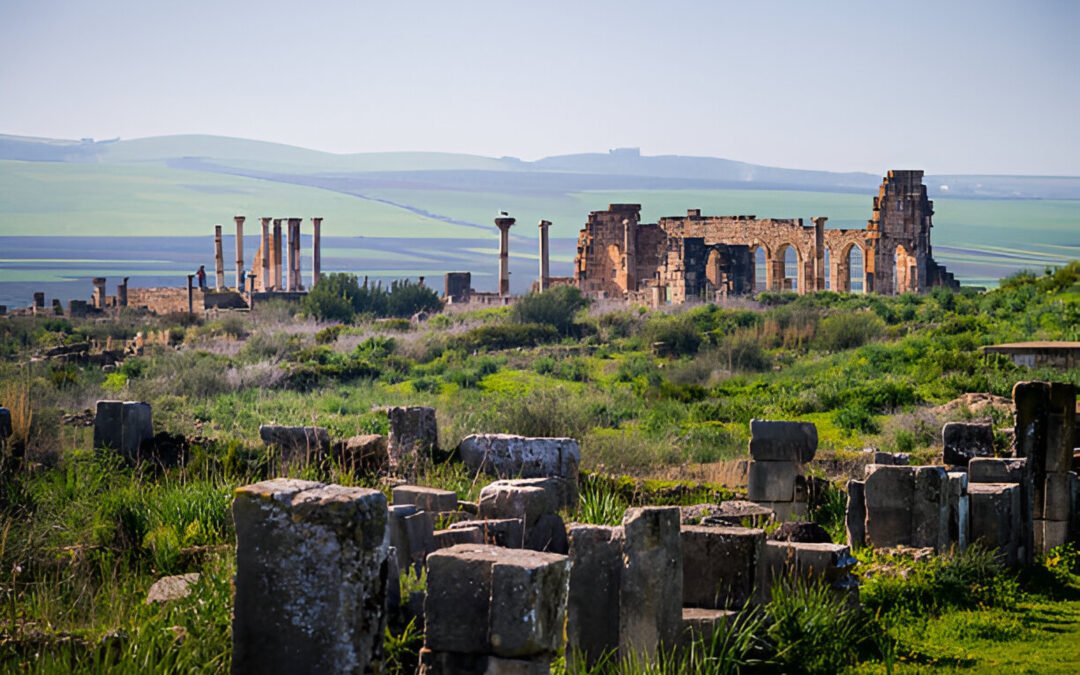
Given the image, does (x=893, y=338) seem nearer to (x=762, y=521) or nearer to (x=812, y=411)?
(x=812, y=411)

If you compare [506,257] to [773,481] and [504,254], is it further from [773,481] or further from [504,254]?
[773,481]

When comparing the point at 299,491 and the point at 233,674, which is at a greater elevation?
the point at 299,491

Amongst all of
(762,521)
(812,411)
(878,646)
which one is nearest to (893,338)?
(812,411)

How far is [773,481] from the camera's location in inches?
575

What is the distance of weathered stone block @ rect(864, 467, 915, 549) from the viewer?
39.9 ft

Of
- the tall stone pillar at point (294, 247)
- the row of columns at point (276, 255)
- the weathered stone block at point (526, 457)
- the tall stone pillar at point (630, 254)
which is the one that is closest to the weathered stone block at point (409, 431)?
the weathered stone block at point (526, 457)

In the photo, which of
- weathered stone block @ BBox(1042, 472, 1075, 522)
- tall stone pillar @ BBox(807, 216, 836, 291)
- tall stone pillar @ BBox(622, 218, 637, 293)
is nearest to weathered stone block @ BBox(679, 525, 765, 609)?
weathered stone block @ BBox(1042, 472, 1075, 522)

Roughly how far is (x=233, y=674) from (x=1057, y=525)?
1044 centimetres

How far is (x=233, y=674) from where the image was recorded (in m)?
6.12

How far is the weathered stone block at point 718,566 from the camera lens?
928cm

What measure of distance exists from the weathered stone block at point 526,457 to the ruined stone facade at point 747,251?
35.2 m

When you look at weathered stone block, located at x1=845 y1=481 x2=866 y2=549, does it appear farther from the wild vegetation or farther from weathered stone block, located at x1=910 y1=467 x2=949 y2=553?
the wild vegetation

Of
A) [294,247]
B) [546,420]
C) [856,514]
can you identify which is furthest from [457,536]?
[294,247]

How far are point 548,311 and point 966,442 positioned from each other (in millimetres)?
24434
